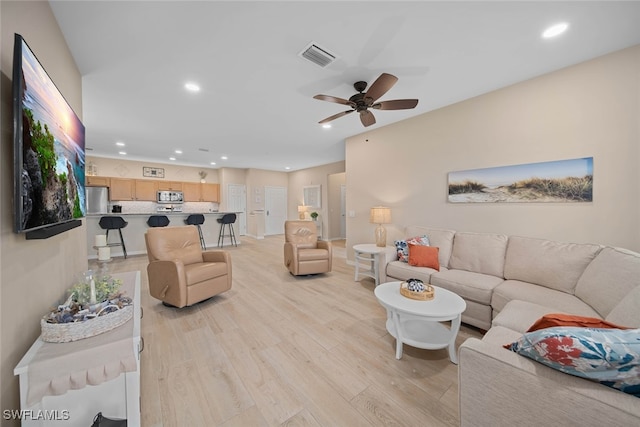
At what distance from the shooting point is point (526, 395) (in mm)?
885

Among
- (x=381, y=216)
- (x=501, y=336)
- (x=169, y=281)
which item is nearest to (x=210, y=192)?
(x=169, y=281)

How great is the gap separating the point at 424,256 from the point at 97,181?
8.39m

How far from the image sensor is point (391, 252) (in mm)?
3139

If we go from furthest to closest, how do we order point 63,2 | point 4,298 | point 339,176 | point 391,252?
point 339,176 → point 391,252 → point 63,2 → point 4,298

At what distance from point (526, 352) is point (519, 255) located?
1.84 m

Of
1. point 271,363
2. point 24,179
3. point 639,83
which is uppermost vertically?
point 639,83

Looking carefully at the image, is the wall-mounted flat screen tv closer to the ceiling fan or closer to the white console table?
the white console table

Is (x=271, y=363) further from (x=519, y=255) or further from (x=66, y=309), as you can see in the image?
(x=519, y=255)

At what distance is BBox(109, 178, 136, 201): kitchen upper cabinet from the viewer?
20.9 ft

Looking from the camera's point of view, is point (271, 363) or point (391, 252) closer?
point (271, 363)

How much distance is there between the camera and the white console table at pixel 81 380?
922 millimetres

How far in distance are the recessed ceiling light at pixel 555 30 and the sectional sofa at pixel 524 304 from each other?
6.06 ft

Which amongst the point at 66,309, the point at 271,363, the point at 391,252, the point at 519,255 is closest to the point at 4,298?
the point at 66,309

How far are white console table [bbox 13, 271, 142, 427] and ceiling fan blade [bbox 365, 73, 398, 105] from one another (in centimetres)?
253
